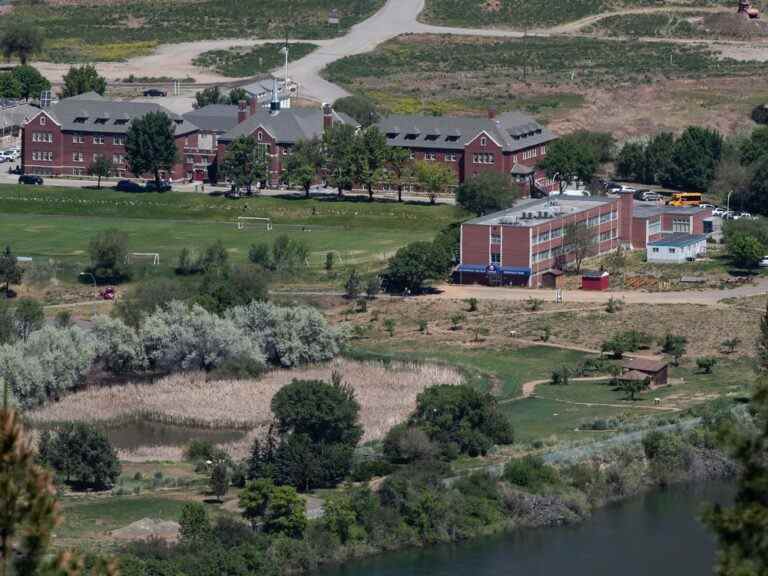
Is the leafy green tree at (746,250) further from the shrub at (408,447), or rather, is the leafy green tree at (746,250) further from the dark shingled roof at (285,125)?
the shrub at (408,447)

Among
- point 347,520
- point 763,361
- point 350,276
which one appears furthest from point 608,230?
point 347,520

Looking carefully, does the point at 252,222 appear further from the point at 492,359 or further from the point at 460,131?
the point at 492,359

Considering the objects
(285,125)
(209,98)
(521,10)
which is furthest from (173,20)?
(285,125)

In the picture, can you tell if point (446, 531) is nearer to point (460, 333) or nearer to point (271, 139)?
point (460, 333)

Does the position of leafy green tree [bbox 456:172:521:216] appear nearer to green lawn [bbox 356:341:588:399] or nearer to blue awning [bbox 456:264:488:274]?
blue awning [bbox 456:264:488:274]

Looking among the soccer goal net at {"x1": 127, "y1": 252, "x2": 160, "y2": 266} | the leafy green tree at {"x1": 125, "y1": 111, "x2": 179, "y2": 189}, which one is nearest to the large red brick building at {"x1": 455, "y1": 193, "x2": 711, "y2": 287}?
the soccer goal net at {"x1": 127, "y1": 252, "x2": 160, "y2": 266}
